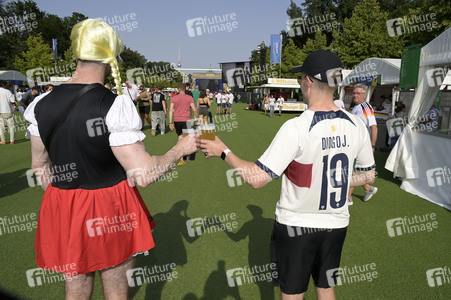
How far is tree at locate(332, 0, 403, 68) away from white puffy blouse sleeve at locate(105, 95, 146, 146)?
3336cm

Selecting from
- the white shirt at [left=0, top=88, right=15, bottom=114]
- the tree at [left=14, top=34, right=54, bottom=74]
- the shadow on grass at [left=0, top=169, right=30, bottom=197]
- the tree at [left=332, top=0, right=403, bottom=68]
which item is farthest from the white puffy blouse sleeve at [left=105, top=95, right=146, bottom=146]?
the tree at [left=14, top=34, right=54, bottom=74]

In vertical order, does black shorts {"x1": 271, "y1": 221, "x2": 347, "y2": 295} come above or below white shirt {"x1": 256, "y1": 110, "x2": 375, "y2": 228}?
below

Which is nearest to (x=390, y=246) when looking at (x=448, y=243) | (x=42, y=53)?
(x=448, y=243)

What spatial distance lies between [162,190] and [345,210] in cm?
506

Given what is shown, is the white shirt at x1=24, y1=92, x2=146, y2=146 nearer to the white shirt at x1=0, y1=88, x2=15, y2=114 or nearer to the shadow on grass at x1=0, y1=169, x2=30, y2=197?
the shadow on grass at x1=0, y1=169, x2=30, y2=197

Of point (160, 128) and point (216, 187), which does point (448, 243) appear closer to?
point (216, 187)

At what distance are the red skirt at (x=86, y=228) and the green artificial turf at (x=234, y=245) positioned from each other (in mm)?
1724

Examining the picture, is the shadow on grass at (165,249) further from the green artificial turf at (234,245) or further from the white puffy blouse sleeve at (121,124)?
the white puffy blouse sleeve at (121,124)

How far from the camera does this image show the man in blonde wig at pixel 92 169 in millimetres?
1514

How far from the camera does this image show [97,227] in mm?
1653

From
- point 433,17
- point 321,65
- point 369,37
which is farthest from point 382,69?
point 369,37

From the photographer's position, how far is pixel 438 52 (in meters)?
6.10

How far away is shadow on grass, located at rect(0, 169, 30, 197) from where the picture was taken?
641 cm

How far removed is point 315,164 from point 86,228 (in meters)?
1.45
